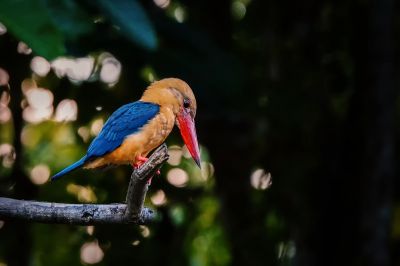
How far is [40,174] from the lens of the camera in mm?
4637

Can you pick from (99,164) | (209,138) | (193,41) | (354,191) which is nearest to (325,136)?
(354,191)

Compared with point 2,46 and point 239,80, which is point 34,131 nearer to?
point 2,46

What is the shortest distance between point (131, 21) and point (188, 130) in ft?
1.93

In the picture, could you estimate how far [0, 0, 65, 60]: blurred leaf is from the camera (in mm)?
1656

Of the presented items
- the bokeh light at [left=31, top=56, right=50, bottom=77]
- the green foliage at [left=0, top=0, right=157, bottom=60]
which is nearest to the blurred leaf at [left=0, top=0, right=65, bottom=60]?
the green foliage at [left=0, top=0, right=157, bottom=60]

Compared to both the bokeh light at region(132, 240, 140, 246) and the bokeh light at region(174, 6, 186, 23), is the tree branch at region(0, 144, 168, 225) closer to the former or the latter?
the bokeh light at region(132, 240, 140, 246)

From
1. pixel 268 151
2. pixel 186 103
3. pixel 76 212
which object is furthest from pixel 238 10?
pixel 186 103

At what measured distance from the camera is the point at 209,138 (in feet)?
17.0

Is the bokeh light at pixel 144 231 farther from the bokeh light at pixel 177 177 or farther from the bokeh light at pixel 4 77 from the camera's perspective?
the bokeh light at pixel 4 77

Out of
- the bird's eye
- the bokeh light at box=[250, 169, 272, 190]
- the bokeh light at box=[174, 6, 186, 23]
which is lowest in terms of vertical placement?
the bokeh light at box=[250, 169, 272, 190]

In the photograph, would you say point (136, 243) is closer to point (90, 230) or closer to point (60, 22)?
point (90, 230)

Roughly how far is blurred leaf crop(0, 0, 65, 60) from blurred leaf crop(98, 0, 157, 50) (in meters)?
0.27

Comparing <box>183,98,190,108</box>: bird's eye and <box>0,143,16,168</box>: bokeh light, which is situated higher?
<box>183,98,190,108</box>: bird's eye

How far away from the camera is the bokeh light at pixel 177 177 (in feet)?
13.6
